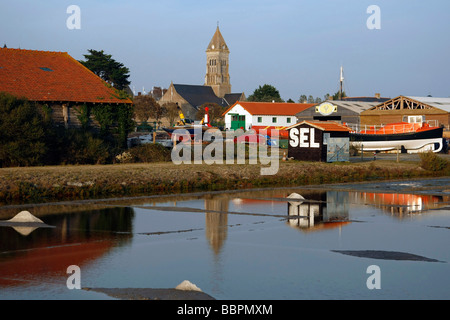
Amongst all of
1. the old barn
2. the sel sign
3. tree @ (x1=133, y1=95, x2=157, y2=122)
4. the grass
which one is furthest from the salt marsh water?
tree @ (x1=133, y1=95, x2=157, y2=122)

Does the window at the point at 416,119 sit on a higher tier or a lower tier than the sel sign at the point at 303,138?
A: higher

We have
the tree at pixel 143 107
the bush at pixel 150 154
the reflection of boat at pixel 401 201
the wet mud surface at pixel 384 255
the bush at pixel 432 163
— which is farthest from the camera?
the tree at pixel 143 107

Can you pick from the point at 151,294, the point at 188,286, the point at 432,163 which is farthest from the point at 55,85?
the point at 188,286

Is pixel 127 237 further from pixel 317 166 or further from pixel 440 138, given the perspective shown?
pixel 440 138

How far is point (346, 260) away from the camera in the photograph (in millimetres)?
14180

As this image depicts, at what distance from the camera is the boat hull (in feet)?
172

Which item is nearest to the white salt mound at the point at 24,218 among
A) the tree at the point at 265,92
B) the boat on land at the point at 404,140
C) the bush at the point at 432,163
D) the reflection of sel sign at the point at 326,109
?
the bush at the point at 432,163

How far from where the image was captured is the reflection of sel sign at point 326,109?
68.4 metres

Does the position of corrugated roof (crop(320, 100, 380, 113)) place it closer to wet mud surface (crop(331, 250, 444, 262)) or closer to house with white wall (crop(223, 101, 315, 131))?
house with white wall (crop(223, 101, 315, 131))

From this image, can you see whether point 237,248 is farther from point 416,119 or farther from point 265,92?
point 265,92

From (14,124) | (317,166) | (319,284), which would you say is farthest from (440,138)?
(319,284)

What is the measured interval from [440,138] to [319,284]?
44.2m

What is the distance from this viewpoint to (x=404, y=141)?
53.2m

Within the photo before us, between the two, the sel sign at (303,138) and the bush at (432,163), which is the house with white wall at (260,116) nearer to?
the sel sign at (303,138)
